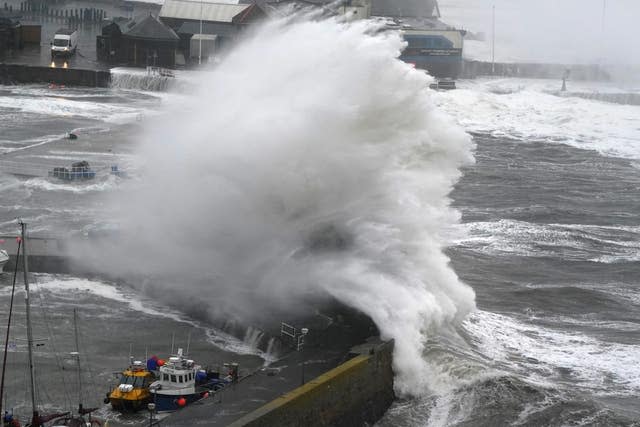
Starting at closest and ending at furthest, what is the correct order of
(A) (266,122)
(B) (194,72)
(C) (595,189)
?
(A) (266,122), (C) (595,189), (B) (194,72)

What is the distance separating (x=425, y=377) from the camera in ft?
64.8

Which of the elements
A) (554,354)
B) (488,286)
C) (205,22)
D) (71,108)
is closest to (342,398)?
(554,354)

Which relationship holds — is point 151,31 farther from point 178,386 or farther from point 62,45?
point 178,386

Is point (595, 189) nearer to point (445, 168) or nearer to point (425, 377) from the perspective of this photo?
point (445, 168)

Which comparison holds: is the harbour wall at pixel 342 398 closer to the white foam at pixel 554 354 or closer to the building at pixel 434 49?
the white foam at pixel 554 354

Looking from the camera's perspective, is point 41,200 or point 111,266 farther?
point 41,200

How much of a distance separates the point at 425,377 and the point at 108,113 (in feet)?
107

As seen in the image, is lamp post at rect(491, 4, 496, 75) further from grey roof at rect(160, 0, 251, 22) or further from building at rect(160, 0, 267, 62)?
building at rect(160, 0, 267, 62)

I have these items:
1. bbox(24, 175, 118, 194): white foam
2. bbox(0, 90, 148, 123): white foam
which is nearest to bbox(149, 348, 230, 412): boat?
bbox(24, 175, 118, 194): white foam

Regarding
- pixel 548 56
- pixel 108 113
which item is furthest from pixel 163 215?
pixel 548 56

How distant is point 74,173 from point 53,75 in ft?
81.0

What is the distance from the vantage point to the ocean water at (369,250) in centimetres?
2009

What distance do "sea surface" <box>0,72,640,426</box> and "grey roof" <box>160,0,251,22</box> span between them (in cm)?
1681

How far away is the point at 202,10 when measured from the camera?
69.4 metres
